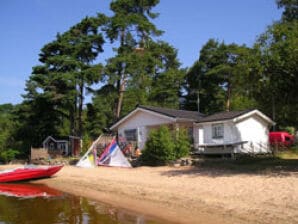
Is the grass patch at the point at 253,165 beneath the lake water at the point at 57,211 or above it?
above

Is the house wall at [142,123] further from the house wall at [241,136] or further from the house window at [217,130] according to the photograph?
the house window at [217,130]

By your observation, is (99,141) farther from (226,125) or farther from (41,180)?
(226,125)

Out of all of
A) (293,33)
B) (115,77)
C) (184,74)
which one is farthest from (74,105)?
(293,33)

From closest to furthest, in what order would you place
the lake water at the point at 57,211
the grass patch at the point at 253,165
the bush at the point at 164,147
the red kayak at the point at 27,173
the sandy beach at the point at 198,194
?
1. the sandy beach at the point at 198,194
2. the lake water at the point at 57,211
3. the grass patch at the point at 253,165
4. the bush at the point at 164,147
5. the red kayak at the point at 27,173

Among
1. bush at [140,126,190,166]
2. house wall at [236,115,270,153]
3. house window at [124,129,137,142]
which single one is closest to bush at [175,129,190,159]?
bush at [140,126,190,166]

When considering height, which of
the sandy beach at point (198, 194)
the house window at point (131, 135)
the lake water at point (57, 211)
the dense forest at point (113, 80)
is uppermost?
the dense forest at point (113, 80)

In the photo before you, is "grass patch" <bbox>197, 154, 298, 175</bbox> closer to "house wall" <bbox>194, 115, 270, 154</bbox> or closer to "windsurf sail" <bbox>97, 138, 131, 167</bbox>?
"house wall" <bbox>194, 115, 270, 154</bbox>

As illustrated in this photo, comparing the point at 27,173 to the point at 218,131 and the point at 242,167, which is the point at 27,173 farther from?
the point at 242,167

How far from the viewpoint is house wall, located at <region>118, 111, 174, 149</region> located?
108 ft

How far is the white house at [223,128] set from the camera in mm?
28344

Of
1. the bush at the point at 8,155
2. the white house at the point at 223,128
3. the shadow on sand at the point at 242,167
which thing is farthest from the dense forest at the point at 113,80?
the shadow on sand at the point at 242,167

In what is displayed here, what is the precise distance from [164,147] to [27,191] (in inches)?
339

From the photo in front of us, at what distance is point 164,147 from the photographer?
1012 inches

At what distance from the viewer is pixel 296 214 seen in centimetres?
1130
